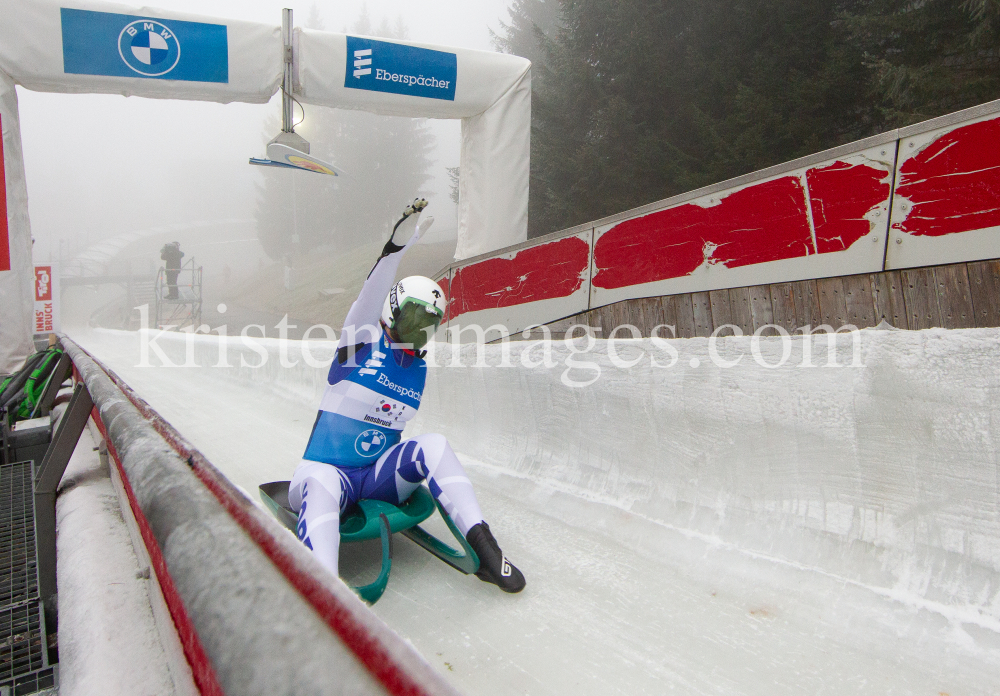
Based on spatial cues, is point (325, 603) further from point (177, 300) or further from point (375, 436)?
point (177, 300)

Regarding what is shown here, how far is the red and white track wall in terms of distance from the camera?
8.78 ft

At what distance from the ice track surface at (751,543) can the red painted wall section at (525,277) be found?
88.1 inches

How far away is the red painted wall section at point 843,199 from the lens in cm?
299

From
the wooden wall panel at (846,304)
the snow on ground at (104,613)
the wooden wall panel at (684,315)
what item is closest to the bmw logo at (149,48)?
the snow on ground at (104,613)

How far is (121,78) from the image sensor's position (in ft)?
15.4

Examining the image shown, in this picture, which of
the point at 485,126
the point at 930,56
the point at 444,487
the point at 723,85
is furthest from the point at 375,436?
the point at 723,85

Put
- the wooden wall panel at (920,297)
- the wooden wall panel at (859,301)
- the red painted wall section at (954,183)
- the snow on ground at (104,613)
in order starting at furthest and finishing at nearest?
the wooden wall panel at (859,301) → the wooden wall panel at (920,297) → the red painted wall section at (954,183) → the snow on ground at (104,613)

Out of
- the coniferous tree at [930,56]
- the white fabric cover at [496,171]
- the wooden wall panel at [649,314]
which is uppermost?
the coniferous tree at [930,56]

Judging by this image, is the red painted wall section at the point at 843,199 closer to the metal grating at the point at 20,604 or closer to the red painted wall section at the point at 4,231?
the metal grating at the point at 20,604

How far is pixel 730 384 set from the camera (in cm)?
201

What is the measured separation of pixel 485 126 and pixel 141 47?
294 cm

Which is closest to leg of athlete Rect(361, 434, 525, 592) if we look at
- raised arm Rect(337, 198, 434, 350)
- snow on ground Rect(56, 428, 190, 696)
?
raised arm Rect(337, 198, 434, 350)

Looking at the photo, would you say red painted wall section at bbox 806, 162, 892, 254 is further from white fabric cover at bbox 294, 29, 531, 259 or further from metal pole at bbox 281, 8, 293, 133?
metal pole at bbox 281, 8, 293, 133

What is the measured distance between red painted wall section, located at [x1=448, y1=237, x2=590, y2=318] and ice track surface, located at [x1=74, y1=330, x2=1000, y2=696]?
2.24 m
